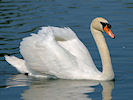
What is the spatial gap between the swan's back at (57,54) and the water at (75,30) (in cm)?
24

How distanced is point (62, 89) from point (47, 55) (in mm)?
1000

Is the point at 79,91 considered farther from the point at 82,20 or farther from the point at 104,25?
the point at 82,20

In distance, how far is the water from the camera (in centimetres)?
956

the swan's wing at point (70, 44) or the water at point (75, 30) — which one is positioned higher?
the swan's wing at point (70, 44)

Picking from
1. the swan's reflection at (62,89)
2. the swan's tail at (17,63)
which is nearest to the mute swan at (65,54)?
the swan's reflection at (62,89)

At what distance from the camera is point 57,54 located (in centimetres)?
1034

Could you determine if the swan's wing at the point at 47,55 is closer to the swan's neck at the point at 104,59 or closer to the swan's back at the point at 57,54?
the swan's back at the point at 57,54

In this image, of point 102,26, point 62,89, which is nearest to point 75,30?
point 102,26

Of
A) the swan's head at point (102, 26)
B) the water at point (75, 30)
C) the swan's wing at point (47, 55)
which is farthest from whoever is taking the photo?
the swan's wing at point (47, 55)

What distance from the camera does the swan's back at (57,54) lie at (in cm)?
1035

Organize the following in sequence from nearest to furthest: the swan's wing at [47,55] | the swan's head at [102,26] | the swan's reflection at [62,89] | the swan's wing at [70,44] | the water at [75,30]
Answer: the swan's reflection at [62,89]
the water at [75,30]
the swan's head at [102,26]
the swan's wing at [47,55]
the swan's wing at [70,44]

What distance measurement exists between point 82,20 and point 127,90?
6.19 metres

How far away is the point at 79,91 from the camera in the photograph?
9.62 metres

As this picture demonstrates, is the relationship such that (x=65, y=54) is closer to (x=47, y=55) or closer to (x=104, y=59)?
(x=47, y=55)
